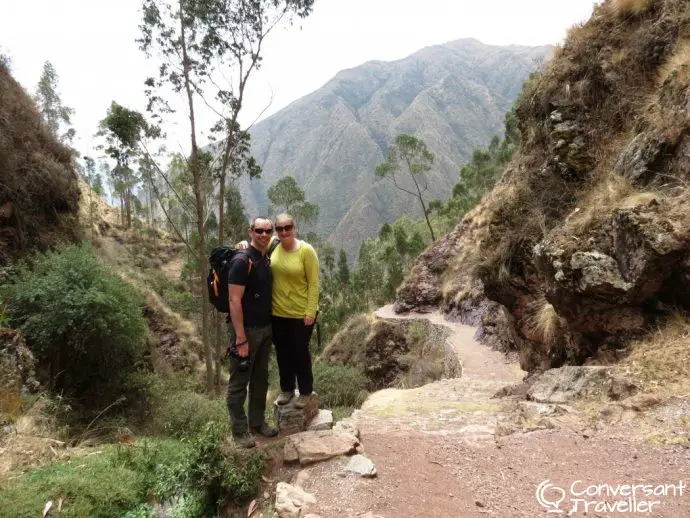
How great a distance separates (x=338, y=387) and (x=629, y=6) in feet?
42.7

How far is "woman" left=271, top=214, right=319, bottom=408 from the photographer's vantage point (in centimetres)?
360

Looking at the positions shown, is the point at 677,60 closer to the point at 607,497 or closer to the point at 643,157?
the point at 643,157

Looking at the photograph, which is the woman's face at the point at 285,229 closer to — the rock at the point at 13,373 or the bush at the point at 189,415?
the rock at the point at 13,373

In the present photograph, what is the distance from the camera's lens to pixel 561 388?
4410mm

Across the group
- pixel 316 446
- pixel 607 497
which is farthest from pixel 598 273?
pixel 316 446

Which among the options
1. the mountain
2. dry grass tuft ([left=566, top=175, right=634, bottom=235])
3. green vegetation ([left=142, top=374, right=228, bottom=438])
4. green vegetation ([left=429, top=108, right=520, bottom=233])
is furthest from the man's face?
the mountain

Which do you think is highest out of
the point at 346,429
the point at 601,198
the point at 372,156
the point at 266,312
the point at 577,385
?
the point at 372,156

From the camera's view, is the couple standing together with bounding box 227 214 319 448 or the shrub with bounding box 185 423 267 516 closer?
the shrub with bounding box 185 423 267 516

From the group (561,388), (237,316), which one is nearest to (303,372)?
(237,316)

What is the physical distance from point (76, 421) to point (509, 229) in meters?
10.5

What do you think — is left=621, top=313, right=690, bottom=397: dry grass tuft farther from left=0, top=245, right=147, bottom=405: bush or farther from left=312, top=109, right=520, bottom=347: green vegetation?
left=312, top=109, right=520, bottom=347: green vegetation

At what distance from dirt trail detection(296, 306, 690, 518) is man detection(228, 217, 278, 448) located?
33.1 inches

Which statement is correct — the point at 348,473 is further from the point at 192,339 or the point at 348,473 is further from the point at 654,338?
the point at 192,339

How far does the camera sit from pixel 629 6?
7004 mm
